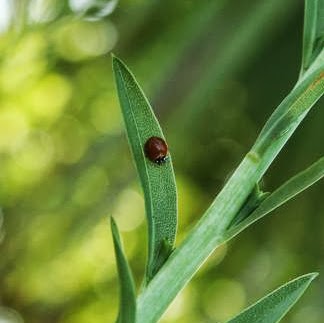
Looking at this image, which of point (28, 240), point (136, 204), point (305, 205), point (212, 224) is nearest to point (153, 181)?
point (212, 224)

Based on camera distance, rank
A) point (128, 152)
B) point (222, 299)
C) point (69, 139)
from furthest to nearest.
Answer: point (222, 299), point (69, 139), point (128, 152)

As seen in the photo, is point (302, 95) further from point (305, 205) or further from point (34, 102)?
point (34, 102)

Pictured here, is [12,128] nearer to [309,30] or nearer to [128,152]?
[128,152]

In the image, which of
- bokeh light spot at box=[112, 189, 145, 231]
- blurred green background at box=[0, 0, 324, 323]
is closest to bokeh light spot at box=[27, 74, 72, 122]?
blurred green background at box=[0, 0, 324, 323]

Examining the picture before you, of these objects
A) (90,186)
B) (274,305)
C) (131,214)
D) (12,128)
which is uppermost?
(274,305)

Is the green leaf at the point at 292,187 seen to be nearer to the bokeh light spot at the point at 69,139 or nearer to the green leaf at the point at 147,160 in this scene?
the green leaf at the point at 147,160

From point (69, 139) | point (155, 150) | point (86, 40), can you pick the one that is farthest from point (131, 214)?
point (155, 150)

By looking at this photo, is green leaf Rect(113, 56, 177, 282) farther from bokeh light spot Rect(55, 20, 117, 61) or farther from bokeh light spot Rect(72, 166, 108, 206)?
bokeh light spot Rect(55, 20, 117, 61)

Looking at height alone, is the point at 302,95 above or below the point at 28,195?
above
